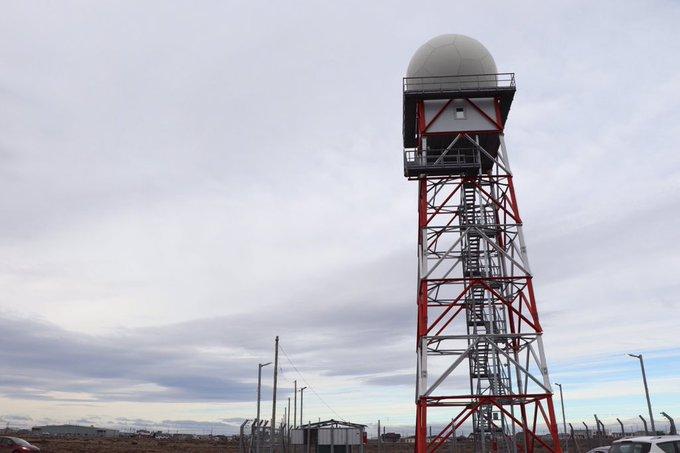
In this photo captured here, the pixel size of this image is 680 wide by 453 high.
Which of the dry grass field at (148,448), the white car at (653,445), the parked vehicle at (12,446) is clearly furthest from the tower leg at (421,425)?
the parked vehicle at (12,446)

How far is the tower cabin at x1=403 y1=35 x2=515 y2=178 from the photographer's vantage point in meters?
27.6

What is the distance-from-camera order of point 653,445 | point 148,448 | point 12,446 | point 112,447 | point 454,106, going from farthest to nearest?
point 148,448, point 112,447, point 12,446, point 454,106, point 653,445

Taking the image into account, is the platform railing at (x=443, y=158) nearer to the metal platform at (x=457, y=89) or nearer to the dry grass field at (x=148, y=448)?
the metal platform at (x=457, y=89)

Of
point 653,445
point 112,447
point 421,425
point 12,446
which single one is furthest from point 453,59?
point 112,447

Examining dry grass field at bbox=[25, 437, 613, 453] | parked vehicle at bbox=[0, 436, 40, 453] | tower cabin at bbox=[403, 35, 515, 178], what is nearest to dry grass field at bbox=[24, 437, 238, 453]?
dry grass field at bbox=[25, 437, 613, 453]

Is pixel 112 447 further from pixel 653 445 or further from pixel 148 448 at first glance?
pixel 653 445

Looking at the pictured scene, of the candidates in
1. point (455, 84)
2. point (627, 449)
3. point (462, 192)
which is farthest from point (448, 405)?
point (455, 84)

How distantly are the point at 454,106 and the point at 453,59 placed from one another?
2.44 meters

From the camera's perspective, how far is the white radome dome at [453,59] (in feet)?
93.8

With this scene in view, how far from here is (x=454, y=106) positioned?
92.5 feet

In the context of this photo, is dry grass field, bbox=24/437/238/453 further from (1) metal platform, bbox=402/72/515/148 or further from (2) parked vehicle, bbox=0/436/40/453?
(1) metal platform, bbox=402/72/515/148

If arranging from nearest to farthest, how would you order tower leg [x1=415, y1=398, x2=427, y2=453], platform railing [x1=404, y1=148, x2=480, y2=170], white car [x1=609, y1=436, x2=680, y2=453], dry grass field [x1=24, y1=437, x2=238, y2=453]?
white car [x1=609, y1=436, x2=680, y2=453], tower leg [x1=415, y1=398, x2=427, y2=453], platform railing [x1=404, y1=148, x2=480, y2=170], dry grass field [x1=24, y1=437, x2=238, y2=453]

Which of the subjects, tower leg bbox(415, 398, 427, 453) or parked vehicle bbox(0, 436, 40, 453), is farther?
parked vehicle bbox(0, 436, 40, 453)

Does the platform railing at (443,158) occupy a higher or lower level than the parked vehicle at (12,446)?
higher
